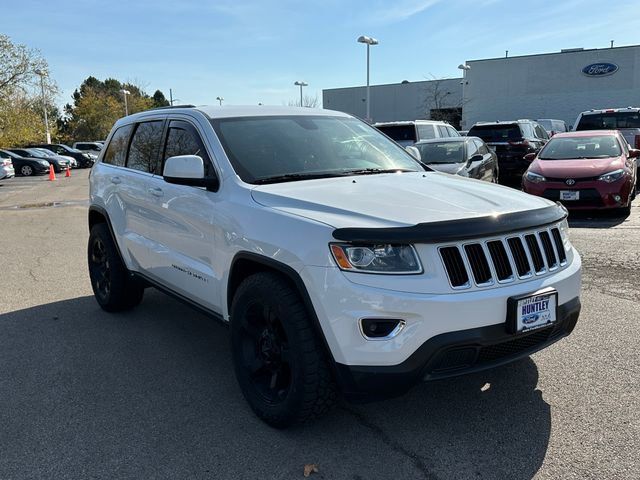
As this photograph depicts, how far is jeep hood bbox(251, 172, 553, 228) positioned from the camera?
2809 mm

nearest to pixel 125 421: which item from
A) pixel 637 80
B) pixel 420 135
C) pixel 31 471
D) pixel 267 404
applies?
pixel 31 471

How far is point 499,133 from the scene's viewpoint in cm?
1571

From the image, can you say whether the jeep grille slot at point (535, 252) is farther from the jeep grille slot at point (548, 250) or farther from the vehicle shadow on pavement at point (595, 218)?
the vehicle shadow on pavement at point (595, 218)

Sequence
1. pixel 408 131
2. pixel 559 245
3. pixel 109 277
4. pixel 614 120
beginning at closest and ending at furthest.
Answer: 1. pixel 559 245
2. pixel 109 277
3. pixel 408 131
4. pixel 614 120

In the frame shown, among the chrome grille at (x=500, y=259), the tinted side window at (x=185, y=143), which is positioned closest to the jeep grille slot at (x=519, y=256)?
the chrome grille at (x=500, y=259)

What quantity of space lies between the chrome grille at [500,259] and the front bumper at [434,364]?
0.25 meters

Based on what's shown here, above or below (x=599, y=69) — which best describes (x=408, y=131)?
below

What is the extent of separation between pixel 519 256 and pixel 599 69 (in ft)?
138

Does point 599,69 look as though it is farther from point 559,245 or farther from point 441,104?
point 559,245

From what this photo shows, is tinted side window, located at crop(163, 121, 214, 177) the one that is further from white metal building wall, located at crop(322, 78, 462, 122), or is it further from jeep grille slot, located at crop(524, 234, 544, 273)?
white metal building wall, located at crop(322, 78, 462, 122)

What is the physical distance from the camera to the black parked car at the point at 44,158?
31.4m

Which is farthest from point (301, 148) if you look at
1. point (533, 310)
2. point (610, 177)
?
point (610, 177)

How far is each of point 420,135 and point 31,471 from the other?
40.0ft

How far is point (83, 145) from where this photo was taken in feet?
139
